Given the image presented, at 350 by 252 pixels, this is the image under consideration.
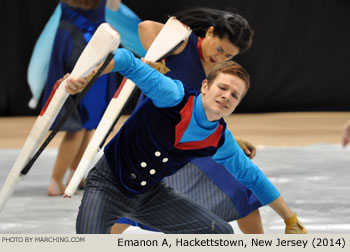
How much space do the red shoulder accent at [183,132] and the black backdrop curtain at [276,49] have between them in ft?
10.3

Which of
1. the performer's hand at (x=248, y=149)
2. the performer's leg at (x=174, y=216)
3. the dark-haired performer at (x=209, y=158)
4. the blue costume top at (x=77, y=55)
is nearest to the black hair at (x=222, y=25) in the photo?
the dark-haired performer at (x=209, y=158)

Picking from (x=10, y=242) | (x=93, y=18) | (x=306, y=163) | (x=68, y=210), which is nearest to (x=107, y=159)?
(x=10, y=242)

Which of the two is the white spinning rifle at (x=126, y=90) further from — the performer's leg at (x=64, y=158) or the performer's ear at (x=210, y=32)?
the performer's leg at (x=64, y=158)

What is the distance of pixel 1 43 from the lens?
193 inches

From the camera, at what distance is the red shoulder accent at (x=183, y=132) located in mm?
1712

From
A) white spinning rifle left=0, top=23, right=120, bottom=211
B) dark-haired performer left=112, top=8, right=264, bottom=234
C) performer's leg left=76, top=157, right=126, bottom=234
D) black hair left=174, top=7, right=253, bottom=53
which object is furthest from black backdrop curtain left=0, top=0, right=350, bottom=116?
white spinning rifle left=0, top=23, right=120, bottom=211

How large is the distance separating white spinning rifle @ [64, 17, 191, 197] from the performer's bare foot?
1133 millimetres

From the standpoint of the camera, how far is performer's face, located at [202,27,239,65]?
7.16 feet

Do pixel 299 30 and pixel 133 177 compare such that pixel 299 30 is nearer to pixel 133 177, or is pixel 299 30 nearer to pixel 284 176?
pixel 284 176

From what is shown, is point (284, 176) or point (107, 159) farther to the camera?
point (284, 176)

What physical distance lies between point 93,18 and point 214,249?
1688 mm

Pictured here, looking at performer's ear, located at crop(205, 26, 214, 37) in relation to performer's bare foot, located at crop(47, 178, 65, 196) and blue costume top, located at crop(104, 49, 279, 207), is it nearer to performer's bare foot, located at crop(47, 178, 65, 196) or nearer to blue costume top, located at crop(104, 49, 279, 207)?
blue costume top, located at crop(104, 49, 279, 207)

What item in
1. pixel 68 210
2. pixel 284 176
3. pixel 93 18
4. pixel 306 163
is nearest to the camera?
pixel 68 210

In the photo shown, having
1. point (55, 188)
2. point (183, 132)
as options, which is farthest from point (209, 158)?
point (55, 188)
